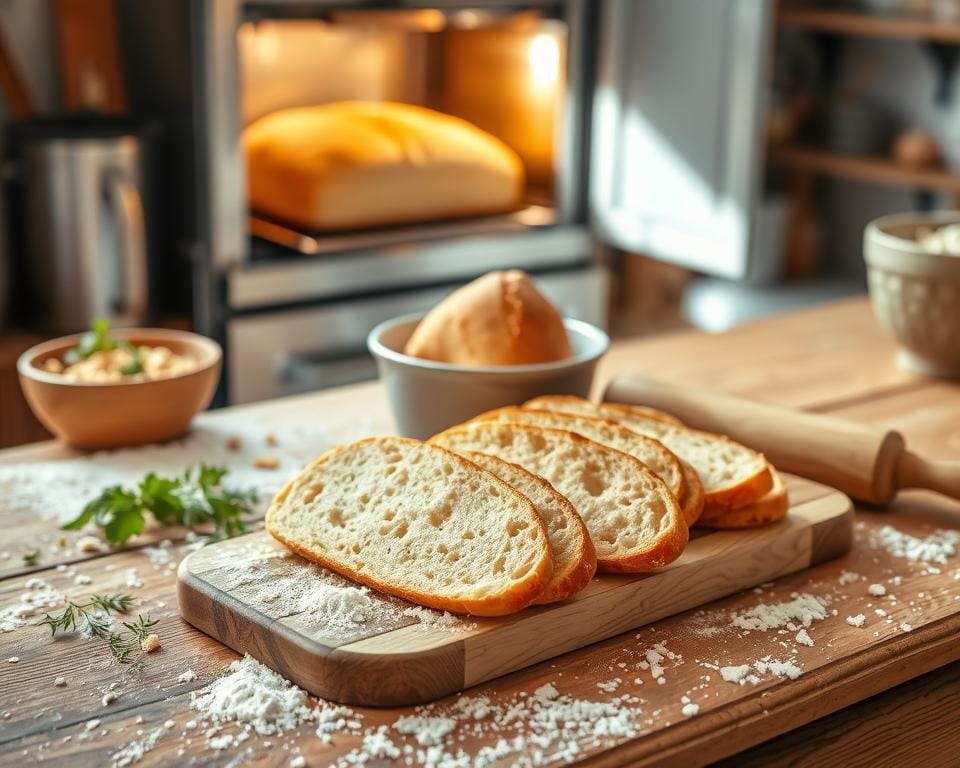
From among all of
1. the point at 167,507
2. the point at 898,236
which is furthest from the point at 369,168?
the point at 167,507

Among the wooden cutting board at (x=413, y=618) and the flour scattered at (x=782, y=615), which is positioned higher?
the wooden cutting board at (x=413, y=618)

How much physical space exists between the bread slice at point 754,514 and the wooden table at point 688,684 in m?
0.05

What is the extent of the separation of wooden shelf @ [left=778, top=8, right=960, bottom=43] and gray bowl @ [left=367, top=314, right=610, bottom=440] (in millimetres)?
2000

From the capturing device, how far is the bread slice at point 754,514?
101cm

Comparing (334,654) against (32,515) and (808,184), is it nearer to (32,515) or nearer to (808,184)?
(32,515)

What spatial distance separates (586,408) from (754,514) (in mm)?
189

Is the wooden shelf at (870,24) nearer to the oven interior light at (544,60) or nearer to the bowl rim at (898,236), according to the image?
the oven interior light at (544,60)

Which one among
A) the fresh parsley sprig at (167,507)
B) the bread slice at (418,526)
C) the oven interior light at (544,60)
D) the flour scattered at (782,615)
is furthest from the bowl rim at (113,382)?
the oven interior light at (544,60)

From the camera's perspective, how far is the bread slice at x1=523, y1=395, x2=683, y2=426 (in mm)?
1139

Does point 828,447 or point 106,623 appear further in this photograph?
point 828,447

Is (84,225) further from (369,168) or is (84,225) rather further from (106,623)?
(106,623)

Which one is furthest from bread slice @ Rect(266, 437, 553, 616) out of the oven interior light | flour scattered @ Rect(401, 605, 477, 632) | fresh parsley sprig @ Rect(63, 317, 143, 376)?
the oven interior light

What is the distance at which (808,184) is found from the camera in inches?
141

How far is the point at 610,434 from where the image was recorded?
1079 millimetres
